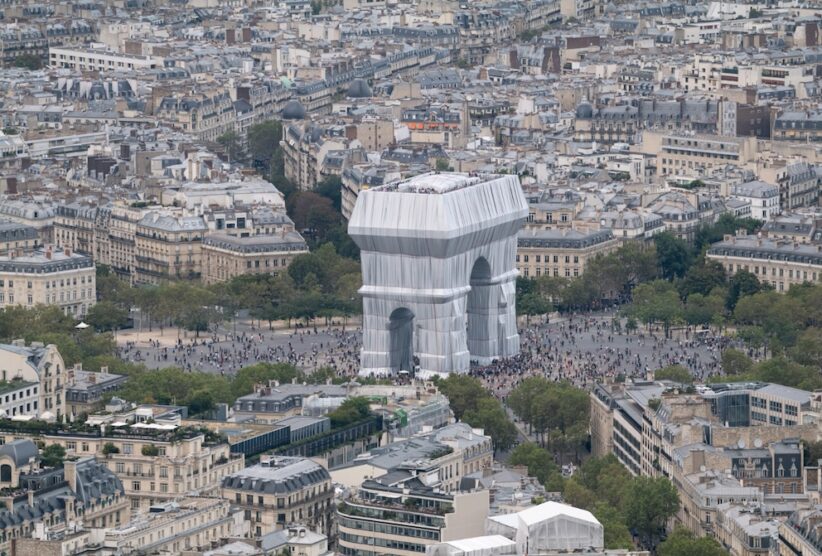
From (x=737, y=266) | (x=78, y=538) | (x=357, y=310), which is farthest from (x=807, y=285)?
(x=78, y=538)

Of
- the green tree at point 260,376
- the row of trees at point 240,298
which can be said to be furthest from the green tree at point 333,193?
the green tree at point 260,376

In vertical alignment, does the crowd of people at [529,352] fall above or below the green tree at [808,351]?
below

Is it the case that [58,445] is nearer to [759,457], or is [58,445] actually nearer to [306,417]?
[306,417]

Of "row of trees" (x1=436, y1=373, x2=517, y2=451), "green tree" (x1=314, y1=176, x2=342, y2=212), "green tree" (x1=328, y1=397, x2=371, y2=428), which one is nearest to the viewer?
"green tree" (x1=328, y1=397, x2=371, y2=428)

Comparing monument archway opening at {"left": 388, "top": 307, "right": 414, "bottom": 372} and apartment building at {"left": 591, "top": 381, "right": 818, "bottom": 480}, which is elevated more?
apartment building at {"left": 591, "top": 381, "right": 818, "bottom": 480}

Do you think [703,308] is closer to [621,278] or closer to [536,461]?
[621,278]

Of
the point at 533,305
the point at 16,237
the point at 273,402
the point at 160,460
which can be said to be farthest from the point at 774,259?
the point at 160,460

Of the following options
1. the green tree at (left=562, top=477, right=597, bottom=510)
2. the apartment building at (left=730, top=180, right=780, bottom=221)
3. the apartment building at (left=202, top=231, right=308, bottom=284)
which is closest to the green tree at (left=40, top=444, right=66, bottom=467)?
the green tree at (left=562, top=477, right=597, bottom=510)

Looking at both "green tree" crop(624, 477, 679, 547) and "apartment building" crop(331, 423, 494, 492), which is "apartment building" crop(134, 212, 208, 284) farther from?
"green tree" crop(624, 477, 679, 547)

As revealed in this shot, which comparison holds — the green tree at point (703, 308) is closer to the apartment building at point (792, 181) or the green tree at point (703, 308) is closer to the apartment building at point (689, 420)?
the apartment building at point (792, 181)
